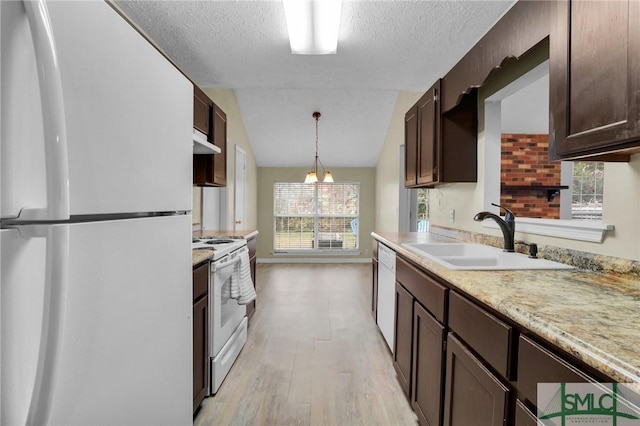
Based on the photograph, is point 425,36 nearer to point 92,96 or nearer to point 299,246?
point 92,96

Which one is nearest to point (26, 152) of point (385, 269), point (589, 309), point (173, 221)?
point (173, 221)

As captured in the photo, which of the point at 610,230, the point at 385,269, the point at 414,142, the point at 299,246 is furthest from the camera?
the point at 299,246

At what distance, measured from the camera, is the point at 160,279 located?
105 cm

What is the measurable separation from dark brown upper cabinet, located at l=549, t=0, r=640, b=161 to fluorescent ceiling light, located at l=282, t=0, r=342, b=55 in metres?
1.39

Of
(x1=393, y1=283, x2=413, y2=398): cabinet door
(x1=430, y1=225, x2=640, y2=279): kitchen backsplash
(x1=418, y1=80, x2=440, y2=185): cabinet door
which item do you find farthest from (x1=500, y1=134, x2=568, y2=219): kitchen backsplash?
(x1=393, y1=283, x2=413, y2=398): cabinet door

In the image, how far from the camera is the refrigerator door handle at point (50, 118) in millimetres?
537

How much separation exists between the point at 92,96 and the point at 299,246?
6445 millimetres

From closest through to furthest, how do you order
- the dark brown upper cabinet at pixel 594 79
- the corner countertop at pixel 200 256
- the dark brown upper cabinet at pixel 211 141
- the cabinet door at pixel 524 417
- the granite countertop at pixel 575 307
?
the granite countertop at pixel 575 307
the cabinet door at pixel 524 417
the dark brown upper cabinet at pixel 594 79
the corner countertop at pixel 200 256
the dark brown upper cabinet at pixel 211 141

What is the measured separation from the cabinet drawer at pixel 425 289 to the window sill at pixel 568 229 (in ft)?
2.25

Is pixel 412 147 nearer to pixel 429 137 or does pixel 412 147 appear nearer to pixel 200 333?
pixel 429 137

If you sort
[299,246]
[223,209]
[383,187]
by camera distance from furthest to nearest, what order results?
[299,246], [383,187], [223,209]

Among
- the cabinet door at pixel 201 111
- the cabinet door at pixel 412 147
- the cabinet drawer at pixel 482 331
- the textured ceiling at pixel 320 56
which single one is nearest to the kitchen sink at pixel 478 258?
the cabinet drawer at pixel 482 331

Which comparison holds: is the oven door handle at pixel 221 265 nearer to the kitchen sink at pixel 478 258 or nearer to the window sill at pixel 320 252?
the kitchen sink at pixel 478 258

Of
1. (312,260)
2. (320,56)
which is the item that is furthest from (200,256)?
Answer: (312,260)
